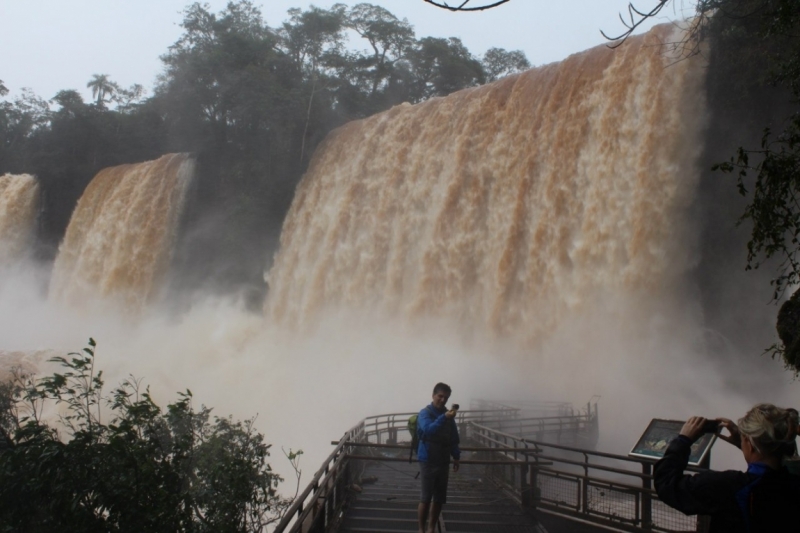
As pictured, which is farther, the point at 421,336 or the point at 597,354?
the point at 421,336

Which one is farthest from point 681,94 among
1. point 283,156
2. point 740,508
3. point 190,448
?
point 283,156

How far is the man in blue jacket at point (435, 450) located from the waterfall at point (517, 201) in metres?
12.1

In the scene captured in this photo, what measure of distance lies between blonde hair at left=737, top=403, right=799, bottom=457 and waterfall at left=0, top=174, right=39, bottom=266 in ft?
130

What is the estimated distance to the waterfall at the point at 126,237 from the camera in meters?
31.6

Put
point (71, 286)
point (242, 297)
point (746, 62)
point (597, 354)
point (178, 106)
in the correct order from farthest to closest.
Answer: point (178, 106) → point (71, 286) → point (242, 297) → point (597, 354) → point (746, 62)

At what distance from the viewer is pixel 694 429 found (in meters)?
3.19

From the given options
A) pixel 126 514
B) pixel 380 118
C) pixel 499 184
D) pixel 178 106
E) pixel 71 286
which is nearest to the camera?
pixel 126 514

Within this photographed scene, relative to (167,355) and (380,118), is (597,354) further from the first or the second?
(167,355)

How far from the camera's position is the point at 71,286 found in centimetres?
3300

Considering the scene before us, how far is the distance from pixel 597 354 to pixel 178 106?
1078 inches

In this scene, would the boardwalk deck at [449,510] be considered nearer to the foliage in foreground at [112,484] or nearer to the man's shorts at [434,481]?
the man's shorts at [434,481]

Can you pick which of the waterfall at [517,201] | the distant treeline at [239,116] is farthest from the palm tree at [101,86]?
the waterfall at [517,201]

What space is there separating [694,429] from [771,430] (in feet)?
1.17

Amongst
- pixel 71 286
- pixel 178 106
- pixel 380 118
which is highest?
pixel 178 106
